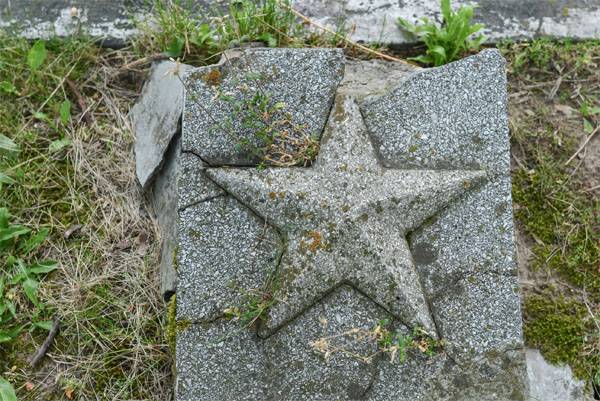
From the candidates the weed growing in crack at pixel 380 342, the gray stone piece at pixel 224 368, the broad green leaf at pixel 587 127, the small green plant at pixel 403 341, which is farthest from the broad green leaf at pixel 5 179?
the broad green leaf at pixel 587 127

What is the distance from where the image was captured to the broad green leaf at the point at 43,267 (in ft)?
10.6

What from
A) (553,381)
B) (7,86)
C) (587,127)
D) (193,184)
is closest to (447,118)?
(193,184)

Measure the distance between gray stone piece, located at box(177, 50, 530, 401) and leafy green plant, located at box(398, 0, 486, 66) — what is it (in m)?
0.82

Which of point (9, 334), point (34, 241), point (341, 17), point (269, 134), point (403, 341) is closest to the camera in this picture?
point (403, 341)

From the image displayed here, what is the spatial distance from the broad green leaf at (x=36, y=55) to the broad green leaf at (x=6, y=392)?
59.1 inches

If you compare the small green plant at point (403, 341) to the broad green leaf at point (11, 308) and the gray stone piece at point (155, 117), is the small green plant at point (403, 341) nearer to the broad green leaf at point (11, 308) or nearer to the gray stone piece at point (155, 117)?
the gray stone piece at point (155, 117)

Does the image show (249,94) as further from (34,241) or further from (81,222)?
(34,241)

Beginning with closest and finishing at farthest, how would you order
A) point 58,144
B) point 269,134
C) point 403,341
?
1. point 403,341
2. point 269,134
3. point 58,144

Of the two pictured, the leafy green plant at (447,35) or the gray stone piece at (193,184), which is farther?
the leafy green plant at (447,35)

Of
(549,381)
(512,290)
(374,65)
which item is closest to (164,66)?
(374,65)

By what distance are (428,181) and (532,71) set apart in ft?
4.35

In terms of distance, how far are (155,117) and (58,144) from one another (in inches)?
19.9

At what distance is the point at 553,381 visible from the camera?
10.0 ft

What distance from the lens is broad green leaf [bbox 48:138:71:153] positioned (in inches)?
134
